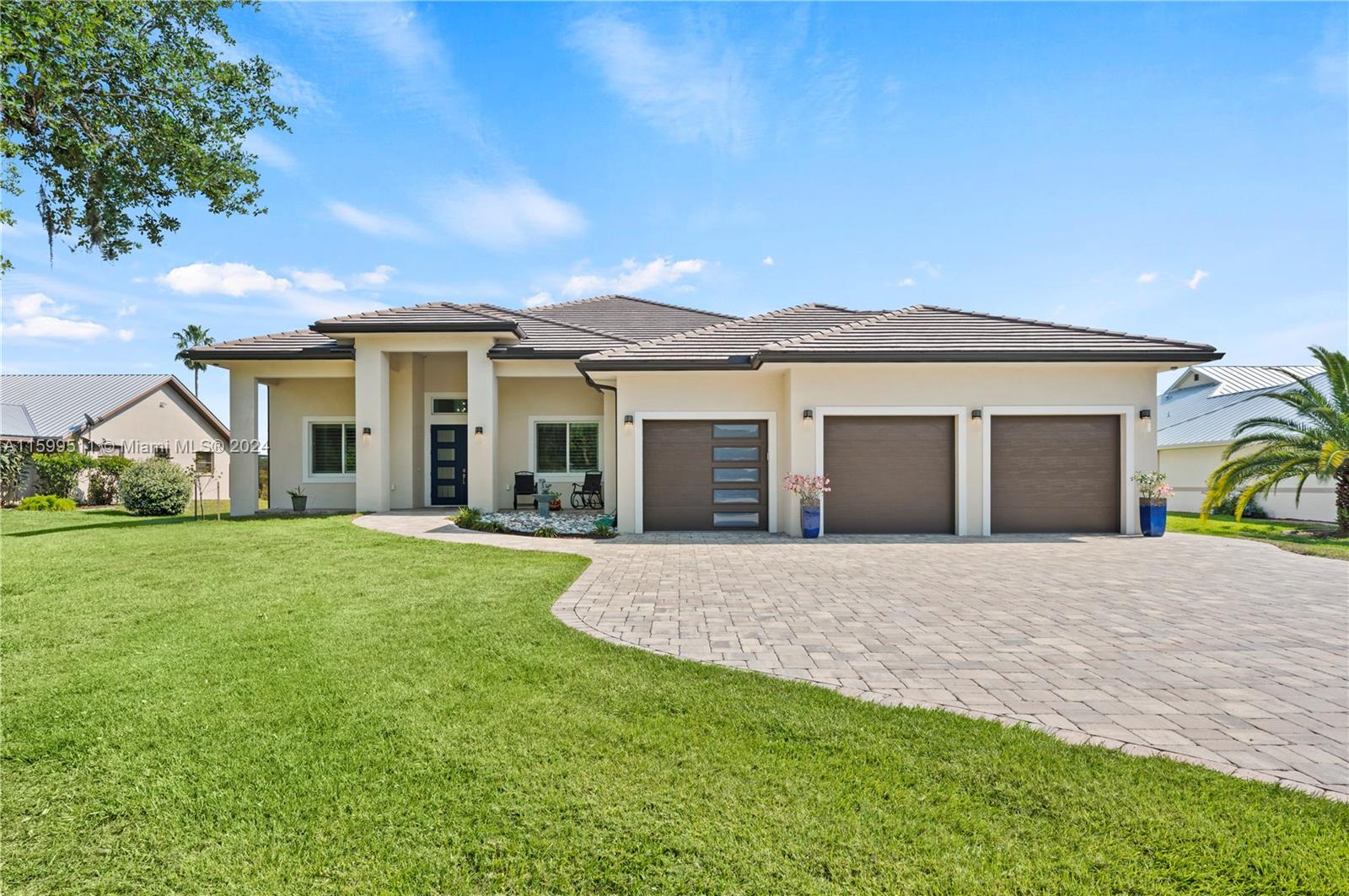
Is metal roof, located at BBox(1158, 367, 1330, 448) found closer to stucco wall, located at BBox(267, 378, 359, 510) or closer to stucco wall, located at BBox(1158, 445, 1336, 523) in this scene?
stucco wall, located at BBox(1158, 445, 1336, 523)

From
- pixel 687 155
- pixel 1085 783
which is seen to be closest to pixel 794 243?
pixel 687 155

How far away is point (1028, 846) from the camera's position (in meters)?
2.25

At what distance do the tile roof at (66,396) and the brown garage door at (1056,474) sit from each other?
→ 1233 inches

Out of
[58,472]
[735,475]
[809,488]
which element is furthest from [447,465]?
[58,472]

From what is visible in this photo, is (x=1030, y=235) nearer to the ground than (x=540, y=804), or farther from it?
farther from it

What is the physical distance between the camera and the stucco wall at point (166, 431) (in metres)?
25.0

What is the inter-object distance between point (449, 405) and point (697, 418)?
25.7 feet

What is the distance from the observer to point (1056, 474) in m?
11.7

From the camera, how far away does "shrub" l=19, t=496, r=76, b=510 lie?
17.7m

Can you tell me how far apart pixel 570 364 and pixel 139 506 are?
1205 cm

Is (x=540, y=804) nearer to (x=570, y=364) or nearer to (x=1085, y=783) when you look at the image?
(x=1085, y=783)

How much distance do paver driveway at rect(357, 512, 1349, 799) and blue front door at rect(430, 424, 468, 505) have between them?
7722 millimetres

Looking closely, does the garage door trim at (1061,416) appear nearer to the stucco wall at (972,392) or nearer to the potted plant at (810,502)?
the stucco wall at (972,392)

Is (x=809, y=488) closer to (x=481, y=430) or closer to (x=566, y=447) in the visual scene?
(x=566, y=447)
